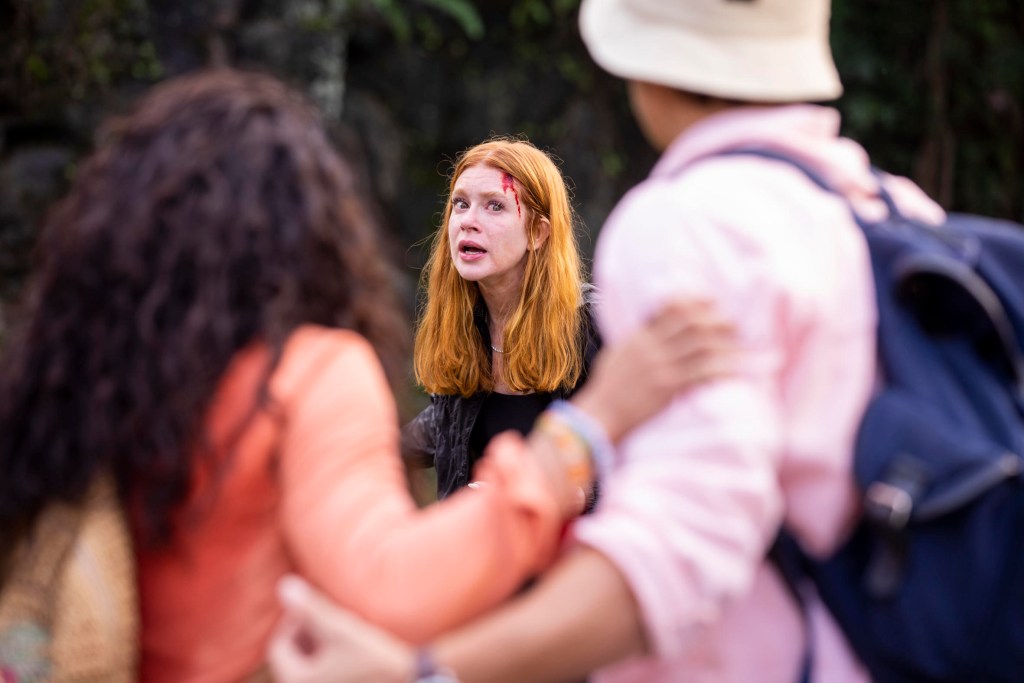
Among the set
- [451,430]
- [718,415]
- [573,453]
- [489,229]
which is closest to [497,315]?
→ [489,229]

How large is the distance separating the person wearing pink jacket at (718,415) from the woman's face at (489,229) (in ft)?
6.21

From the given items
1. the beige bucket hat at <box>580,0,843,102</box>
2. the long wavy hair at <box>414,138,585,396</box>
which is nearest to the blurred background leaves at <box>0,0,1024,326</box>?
the long wavy hair at <box>414,138,585,396</box>

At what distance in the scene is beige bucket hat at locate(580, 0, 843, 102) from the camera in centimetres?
150

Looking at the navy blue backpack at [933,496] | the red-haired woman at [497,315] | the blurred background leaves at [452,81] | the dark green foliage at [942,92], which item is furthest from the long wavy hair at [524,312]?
the dark green foliage at [942,92]

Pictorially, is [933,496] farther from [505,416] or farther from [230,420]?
[505,416]

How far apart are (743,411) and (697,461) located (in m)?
0.09

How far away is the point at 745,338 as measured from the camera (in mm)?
1378

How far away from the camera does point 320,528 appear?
140 centimetres

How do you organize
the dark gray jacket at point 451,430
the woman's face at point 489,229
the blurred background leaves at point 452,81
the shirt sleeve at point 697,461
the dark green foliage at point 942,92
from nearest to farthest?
the shirt sleeve at point 697,461, the dark gray jacket at point 451,430, the woman's face at point 489,229, the blurred background leaves at point 452,81, the dark green foliage at point 942,92

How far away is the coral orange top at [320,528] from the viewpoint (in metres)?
1.39

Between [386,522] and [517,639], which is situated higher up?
[386,522]

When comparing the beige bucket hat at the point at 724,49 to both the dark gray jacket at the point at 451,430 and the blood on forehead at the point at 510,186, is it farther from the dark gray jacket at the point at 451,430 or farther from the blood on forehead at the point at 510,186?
the blood on forehead at the point at 510,186

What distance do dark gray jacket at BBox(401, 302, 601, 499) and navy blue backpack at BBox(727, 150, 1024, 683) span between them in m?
1.89

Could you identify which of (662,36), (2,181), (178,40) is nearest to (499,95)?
(178,40)
